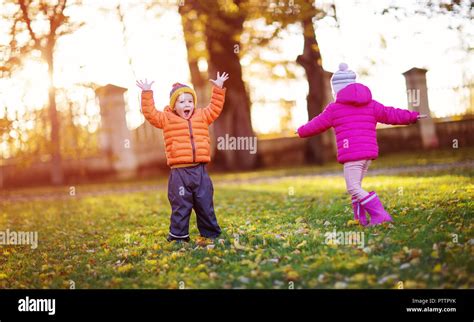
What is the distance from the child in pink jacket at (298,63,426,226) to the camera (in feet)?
18.6

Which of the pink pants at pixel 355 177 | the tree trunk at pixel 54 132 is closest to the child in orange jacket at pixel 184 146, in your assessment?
the pink pants at pixel 355 177

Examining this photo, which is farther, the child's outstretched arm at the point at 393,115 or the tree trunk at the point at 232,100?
the tree trunk at the point at 232,100

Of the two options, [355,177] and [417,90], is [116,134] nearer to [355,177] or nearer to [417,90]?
[417,90]

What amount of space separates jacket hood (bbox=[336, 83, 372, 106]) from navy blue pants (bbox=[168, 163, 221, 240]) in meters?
1.60

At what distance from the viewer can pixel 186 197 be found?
229 inches

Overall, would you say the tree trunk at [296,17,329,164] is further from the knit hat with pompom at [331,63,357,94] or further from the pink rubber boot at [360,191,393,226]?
the pink rubber boot at [360,191,393,226]

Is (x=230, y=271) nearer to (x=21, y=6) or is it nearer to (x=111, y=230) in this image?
(x=111, y=230)

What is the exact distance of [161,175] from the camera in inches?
727

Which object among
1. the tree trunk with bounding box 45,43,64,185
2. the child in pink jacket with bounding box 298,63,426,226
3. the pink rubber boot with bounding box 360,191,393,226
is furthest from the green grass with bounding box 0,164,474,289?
the tree trunk with bounding box 45,43,64,185

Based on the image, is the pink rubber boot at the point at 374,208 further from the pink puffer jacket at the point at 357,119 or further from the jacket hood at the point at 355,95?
the jacket hood at the point at 355,95

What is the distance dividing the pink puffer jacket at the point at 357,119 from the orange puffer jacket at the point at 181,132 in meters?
1.20

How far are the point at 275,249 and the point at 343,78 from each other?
1.90m

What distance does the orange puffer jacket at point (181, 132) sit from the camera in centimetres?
571

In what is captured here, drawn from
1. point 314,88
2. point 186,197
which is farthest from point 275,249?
point 314,88
